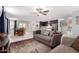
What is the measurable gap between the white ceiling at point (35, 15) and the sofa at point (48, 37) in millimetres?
222

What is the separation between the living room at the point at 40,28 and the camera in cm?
191

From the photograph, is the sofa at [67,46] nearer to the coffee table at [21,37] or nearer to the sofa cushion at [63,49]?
the sofa cushion at [63,49]

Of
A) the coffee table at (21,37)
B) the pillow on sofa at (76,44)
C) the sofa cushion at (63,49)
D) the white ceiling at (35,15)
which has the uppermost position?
the white ceiling at (35,15)

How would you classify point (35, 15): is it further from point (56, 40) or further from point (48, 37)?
point (56, 40)

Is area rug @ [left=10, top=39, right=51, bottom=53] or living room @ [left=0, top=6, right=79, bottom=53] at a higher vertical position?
living room @ [left=0, top=6, right=79, bottom=53]

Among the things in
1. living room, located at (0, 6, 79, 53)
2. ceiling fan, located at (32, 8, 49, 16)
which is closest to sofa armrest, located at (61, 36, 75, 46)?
living room, located at (0, 6, 79, 53)

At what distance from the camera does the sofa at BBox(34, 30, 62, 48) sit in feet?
6.37

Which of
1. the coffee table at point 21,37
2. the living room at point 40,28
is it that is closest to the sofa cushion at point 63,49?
the living room at point 40,28

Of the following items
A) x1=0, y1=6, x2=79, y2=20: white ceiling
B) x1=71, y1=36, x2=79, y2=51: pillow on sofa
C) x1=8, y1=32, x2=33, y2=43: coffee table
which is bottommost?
x1=71, y1=36, x2=79, y2=51: pillow on sofa

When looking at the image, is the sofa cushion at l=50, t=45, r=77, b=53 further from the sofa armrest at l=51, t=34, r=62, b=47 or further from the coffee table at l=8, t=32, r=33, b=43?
the coffee table at l=8, t=32, r=33, b=43

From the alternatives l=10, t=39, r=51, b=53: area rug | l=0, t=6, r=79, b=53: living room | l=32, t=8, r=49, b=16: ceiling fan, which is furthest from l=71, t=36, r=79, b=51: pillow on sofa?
l=32, t=8, r=49, b=16: ceiling fan

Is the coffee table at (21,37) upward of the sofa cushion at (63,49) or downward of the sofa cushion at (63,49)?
upward

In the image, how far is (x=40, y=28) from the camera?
6.37 ft
